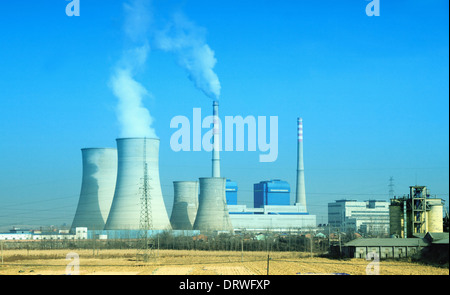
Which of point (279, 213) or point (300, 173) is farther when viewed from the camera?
point (279, 213)

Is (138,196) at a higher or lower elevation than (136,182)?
lower

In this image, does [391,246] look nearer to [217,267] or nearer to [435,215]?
[435,215]

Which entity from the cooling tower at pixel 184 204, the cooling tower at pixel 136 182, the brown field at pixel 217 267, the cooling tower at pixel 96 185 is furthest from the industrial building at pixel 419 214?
the cooling tower at pixel 184 204

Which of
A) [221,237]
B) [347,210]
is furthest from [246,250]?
[347,210]

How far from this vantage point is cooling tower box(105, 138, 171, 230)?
3403 cm

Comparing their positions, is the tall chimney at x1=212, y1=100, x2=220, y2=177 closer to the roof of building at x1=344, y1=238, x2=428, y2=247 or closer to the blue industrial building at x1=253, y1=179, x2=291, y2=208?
the roof of building at x1=344, y1=238, x2=428, y2=247

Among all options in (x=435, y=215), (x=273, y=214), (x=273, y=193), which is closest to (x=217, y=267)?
(x=435, y=215)

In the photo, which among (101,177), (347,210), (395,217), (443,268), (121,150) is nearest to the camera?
(443,268)

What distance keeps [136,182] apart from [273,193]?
47.0 m

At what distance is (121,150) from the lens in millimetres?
34594

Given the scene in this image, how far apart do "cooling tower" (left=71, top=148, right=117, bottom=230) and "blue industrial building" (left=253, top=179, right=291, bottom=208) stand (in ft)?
138

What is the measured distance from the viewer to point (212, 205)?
1636 inches
